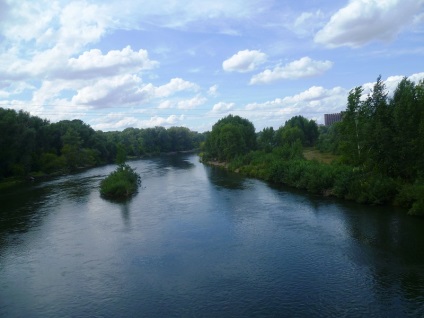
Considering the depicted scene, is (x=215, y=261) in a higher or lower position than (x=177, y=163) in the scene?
lower

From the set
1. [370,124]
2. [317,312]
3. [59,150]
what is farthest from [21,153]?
[317,312]

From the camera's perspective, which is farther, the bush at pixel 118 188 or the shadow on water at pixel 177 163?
the shadow on water at pixel 177 163

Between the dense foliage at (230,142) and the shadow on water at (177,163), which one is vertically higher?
the dense foliage at (230,142)

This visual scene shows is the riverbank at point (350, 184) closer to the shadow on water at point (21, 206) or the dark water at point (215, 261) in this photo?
the dark water at point (215, 261)

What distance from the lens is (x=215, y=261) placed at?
18.9m

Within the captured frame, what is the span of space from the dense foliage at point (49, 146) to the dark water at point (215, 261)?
80.9 ft

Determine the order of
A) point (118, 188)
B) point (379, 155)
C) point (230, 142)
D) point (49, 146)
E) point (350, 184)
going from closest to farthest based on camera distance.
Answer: point (379, 155), point (350, 184), point (118, 188), point (230, 142), point (49, 146)

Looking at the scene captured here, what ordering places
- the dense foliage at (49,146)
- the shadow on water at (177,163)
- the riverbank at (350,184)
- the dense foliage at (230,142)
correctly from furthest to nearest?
the shadow on water at (177,163) < the dense foliage at (230,142) < the dense foliage at (49,146) < the riverbank at (350,184)

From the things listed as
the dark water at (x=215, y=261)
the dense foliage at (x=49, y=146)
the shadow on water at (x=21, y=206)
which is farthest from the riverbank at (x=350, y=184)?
the shadow on water at (x=21, y=206)

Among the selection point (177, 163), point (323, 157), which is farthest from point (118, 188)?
point (177, 163)

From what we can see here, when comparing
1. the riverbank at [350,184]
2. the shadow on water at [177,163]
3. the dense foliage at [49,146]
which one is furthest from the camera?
the shadow on water at [177,163]

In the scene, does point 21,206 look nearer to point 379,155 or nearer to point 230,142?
point 379,155

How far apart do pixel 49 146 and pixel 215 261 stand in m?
64.0

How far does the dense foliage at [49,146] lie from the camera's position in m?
53.8
